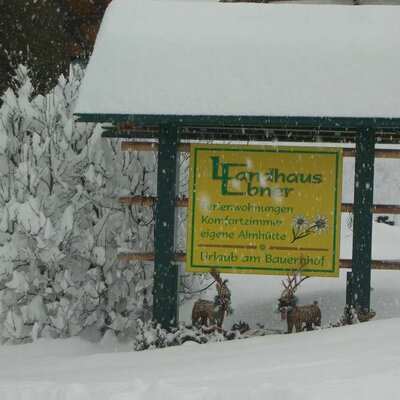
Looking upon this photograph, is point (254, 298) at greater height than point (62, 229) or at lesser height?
lesser

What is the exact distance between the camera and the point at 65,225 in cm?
925

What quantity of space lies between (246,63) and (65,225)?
2776mm

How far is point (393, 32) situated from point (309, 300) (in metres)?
2.99

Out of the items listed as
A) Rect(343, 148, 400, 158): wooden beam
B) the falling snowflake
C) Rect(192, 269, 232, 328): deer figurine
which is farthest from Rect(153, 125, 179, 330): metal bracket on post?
Rect(343, 148, 400, 158): wooden beam

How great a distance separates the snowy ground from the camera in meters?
4.87

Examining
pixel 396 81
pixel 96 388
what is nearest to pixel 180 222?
pixel 396 81

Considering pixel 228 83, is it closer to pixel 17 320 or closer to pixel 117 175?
pixel 117 175

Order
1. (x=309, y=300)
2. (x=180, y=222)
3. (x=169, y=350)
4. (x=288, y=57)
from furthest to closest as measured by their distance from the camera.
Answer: (x=180, y=222)
(x=309, y=300)
(x=288, y=57)
(x=169, y=350)

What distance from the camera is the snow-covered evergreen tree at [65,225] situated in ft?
30.5

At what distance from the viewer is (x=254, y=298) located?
31.3 ft

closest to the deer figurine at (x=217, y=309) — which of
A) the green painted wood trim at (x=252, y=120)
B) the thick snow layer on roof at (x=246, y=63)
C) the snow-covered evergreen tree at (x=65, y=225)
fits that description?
the snow-covered evergreen tree at (x=65, y=225)

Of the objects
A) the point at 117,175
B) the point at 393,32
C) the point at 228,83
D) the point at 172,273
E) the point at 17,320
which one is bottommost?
the point at 17,320

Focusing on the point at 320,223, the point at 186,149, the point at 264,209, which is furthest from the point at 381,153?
the point at 186,149

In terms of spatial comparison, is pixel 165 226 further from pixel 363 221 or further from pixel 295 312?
pixel 363 221
